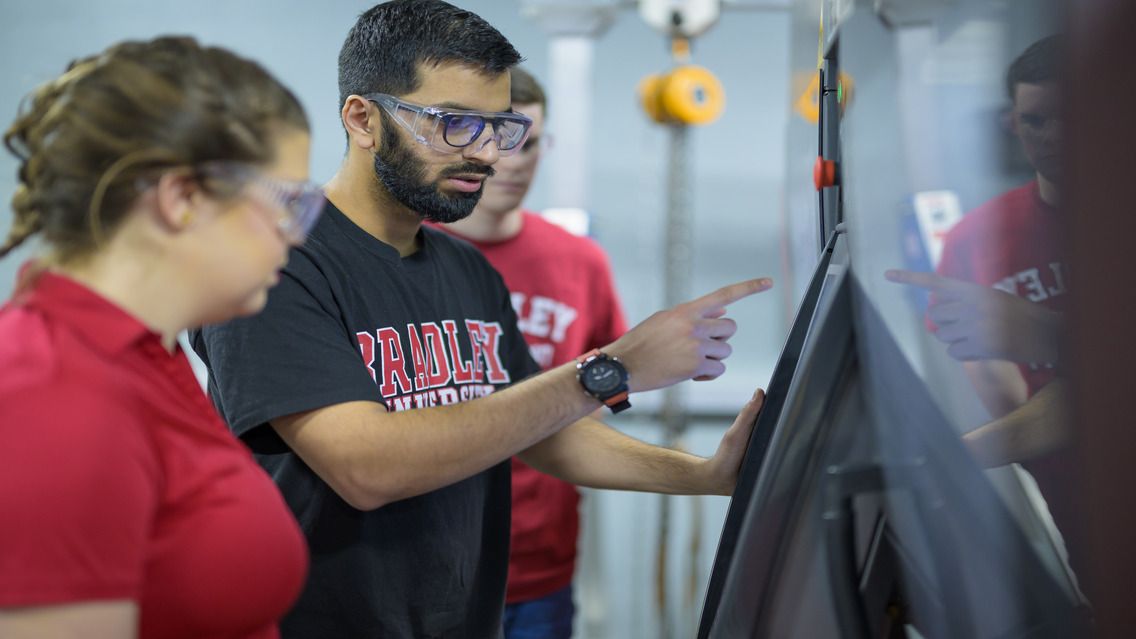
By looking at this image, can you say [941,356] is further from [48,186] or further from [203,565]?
[48,186]

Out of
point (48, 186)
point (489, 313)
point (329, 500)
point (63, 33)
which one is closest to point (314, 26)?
point (63, 33)

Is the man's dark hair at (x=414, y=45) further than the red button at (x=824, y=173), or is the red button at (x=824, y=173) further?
the man's dark hair at (x=414, y=45)

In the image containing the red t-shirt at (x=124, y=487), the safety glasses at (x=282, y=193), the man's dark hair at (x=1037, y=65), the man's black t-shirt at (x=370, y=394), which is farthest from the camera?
the man's black t-shirt at (x=370, y=394)

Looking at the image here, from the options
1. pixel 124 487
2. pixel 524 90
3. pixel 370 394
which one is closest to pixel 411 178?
pixel 370 394

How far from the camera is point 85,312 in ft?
2.68

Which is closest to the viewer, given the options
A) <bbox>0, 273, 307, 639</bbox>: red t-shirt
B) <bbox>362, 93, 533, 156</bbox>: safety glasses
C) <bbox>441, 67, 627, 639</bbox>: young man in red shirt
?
<bbox>0, 273, 307, 639</bbox>: red t-shirt

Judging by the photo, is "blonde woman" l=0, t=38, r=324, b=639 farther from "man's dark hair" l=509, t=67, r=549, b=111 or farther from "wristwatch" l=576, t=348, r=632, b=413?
"man's dark hair" l=509, t=67, r=549, b=111

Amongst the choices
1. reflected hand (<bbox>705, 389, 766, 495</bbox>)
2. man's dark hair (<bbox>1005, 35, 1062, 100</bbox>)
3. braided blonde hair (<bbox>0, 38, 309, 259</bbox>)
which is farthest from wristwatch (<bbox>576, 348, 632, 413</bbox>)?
man's dark hair (<bbox>1005, 35, 1062, 100</bbox>)

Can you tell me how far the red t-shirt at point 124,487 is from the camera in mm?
730

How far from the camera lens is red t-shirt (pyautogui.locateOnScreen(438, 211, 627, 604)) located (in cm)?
229

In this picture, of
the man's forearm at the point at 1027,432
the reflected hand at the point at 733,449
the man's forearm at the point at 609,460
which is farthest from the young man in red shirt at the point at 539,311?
the man's forearm at the point at 1027,432

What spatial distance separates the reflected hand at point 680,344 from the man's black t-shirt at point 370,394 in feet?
0.85

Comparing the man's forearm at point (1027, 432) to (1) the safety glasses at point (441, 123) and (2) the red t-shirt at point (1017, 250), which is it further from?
(1) the safety glasses at point (441, 123)

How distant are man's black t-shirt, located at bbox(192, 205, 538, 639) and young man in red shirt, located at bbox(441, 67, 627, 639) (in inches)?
30.7
